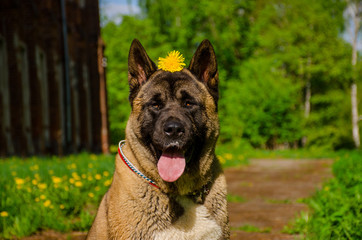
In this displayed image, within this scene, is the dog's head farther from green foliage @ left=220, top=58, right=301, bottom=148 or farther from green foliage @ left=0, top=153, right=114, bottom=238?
green foliage @ left=220, top=58, right=301, bottom=148

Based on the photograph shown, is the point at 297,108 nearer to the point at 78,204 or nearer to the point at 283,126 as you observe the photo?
the point at 283,126

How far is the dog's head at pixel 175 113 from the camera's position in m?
2.90

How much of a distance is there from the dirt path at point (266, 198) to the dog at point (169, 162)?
63.2 inches

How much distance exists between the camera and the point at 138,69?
10.5 ft

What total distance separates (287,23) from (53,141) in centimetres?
2098

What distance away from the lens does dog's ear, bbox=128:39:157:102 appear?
314 centimetres

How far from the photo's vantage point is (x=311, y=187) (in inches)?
311

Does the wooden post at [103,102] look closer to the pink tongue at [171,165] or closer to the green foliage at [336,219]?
the green foliage at [336,219]

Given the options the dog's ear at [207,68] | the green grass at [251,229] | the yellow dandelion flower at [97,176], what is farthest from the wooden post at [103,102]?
Result: the dog's ear at [207,68]

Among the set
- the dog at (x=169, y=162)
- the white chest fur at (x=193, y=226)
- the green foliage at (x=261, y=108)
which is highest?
the dog at (x=169, y=162)

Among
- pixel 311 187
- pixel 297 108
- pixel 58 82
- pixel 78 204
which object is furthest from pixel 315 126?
pixel 78 204

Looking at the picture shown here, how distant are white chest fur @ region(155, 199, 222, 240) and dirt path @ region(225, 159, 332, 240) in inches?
62.0

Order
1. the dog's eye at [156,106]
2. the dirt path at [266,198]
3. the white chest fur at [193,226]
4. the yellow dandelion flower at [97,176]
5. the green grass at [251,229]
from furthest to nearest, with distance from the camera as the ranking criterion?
1. the yellow dandelion flower at [97,176]
2. the dirt path at [266,198]
3. the green grass at [251,229]
4. the dog's eye at [156,106]
5. the white chest fur at [193,226]

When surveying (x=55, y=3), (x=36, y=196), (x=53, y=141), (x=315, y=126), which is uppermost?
(x=55, y=3)
